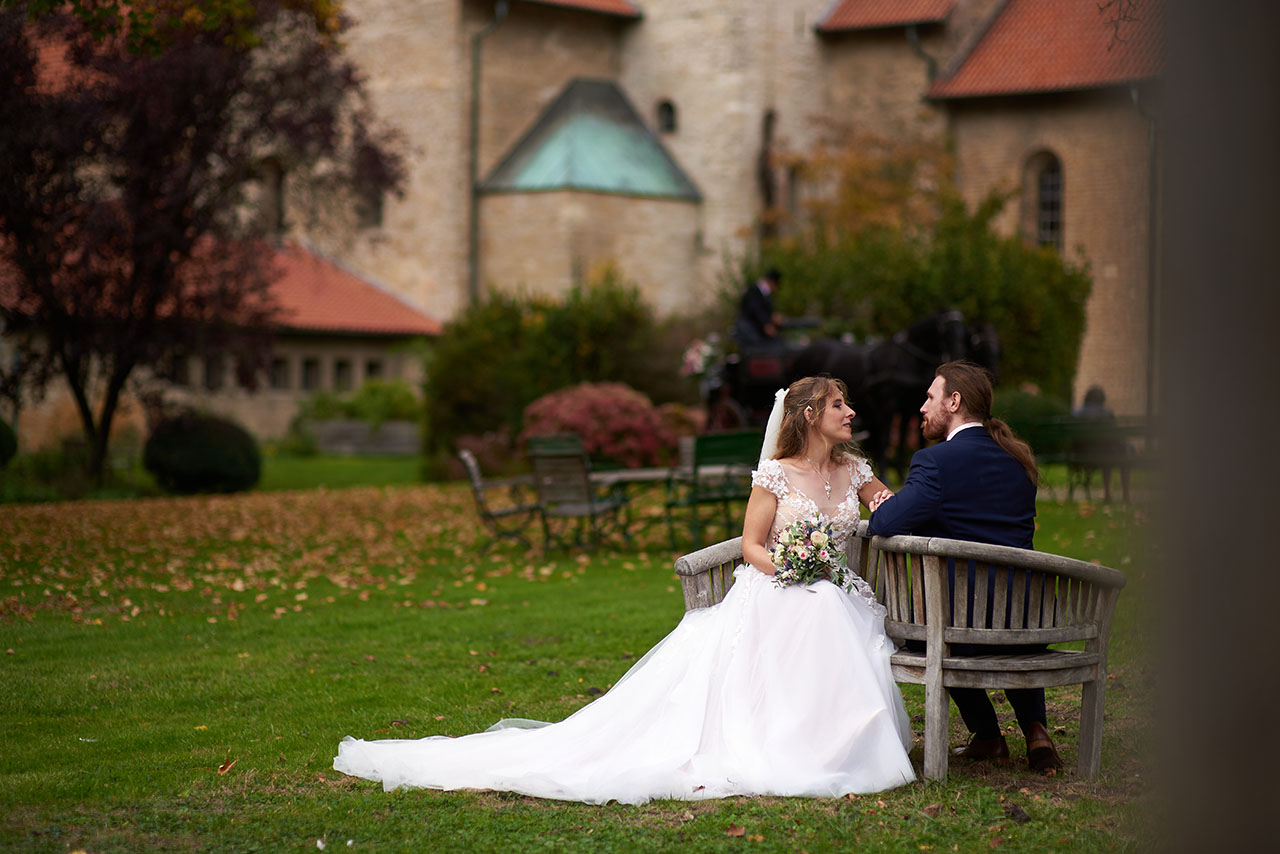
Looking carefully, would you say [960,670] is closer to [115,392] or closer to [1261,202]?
[1261,202]

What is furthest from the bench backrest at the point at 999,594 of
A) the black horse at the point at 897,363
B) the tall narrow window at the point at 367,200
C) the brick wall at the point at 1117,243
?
the tall narrow window at the point at 367,200

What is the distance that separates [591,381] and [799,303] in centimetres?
430

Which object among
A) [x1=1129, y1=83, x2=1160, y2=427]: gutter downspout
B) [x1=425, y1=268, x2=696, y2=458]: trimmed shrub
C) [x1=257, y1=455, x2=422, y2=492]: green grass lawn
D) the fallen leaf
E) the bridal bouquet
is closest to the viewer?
[x1=1129, y1=83, x2=1160, y2=427]: gutter downspout

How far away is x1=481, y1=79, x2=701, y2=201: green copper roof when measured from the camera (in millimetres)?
35969

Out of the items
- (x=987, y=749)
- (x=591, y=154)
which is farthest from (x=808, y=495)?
(x=591, y=154)

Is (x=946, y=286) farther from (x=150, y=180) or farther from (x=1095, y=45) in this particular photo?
(x=1095, y=45)

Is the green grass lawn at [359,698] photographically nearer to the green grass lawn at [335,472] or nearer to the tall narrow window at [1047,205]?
the green grass lawn at [335,472]

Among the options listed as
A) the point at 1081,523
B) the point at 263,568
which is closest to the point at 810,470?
the point at 1081,523

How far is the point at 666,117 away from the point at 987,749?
111 feet

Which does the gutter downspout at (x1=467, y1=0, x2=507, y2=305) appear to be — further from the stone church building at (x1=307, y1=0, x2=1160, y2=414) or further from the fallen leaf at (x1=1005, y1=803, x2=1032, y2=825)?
the fallen leaf at (x1=1005, y1=803, x2=1032, y2=825)

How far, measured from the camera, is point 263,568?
41.9 feet

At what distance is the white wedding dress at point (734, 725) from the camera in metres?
5.20

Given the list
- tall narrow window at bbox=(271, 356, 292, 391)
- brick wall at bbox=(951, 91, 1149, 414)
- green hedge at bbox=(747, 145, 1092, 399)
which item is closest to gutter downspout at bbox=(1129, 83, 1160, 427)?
brick wall at bbox=(951, 91, 1149, 414)

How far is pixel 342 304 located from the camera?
3716cm
